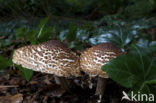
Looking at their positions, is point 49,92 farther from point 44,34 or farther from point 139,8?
point 139,8

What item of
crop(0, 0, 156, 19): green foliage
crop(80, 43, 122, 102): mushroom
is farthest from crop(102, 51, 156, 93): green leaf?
crop(0, 0, 156, 19): green foliage

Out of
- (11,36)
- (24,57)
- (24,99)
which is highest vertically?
(11,36)

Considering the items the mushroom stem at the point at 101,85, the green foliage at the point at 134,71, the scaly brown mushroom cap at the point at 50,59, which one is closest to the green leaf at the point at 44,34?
the scaly brown mushroom cap at the point at 50,59

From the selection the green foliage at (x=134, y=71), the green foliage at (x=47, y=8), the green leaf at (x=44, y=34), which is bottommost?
the green foliage at (x=134, y=71)

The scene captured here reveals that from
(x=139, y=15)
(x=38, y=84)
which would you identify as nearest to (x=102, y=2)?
(x=139, y=15)

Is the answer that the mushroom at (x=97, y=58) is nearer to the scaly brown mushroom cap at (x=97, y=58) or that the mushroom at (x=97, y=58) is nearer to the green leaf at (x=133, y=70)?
the scaly brown mushroom cap at (x=97, y=58)

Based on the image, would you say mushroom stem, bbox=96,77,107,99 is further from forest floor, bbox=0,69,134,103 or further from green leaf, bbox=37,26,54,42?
green leaf, bbox=37,26,54,42

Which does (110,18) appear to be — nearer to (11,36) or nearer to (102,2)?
(102,2)
